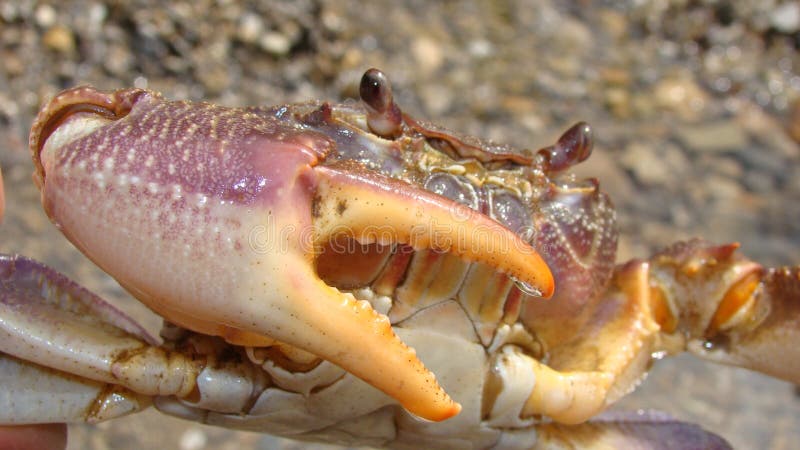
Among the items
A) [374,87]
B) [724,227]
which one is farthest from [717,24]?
[374,87]

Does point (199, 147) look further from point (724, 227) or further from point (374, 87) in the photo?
point (724, 227)

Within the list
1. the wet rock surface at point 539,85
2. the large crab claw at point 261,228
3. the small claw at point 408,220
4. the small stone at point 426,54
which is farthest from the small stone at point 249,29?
the small claw at point 408,220

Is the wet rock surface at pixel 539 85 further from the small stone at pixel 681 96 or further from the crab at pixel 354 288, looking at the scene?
the crab at pixel 354 288

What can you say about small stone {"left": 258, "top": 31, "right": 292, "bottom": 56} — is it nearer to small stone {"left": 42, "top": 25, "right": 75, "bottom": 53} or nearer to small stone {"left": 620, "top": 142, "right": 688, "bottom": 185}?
small stone {"left": 42, "top": 25, "right": 75, "bottom": 53}

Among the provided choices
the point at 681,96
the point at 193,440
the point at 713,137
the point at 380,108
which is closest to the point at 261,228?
the point at 380,108

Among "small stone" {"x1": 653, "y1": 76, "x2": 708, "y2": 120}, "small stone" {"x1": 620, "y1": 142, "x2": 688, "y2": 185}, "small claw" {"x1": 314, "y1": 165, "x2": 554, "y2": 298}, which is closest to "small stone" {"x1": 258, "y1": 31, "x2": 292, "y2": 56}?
"small stone" {"x1": 620, "y1": 142, "x2": 688, "y2": 185}
